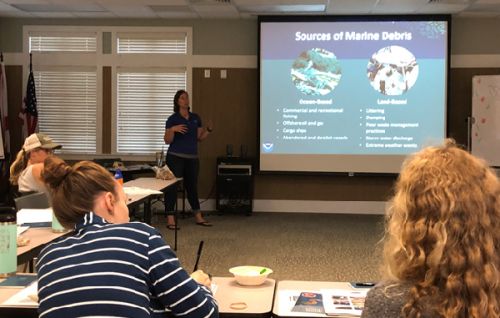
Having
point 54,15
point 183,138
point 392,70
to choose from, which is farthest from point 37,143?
point 392,70

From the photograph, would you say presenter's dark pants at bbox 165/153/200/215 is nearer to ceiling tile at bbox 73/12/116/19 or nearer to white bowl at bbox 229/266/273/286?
ceiling tile at bbox 73/12/116/19

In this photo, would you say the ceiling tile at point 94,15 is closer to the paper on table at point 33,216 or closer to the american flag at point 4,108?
the american flag at point 4,108

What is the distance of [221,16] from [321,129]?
6.92ft

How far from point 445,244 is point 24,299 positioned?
4.80 feet

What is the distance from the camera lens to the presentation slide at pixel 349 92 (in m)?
7.18

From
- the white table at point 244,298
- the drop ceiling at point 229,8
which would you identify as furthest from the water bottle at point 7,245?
the drop ceiling at point 229,8

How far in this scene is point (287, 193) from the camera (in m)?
7.64

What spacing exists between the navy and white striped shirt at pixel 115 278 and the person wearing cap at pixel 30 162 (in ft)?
7.68

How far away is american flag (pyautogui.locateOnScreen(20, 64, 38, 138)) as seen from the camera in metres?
→ 7.66

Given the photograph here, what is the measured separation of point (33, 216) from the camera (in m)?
3.14

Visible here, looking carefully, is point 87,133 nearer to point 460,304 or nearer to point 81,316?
point 81,316

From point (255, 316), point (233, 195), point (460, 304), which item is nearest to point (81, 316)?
point (255, 316)

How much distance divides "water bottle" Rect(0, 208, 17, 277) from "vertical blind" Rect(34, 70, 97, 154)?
231 inches

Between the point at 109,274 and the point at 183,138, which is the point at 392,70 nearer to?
the point at 183,138
